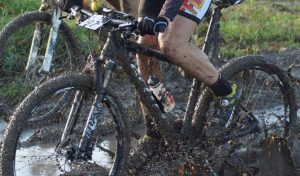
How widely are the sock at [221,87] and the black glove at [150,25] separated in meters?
0.87

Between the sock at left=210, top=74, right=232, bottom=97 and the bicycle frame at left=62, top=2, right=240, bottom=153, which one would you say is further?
the sock at left=210, top=74, right=232, bottom=97

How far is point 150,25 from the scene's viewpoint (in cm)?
388

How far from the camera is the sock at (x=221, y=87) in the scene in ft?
15.3

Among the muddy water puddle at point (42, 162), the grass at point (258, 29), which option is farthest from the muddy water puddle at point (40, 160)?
the grass at point (258, 29)

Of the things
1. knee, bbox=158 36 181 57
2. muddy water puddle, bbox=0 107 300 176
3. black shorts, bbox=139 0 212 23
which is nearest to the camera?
black shorts, bbox=139 0 212 23

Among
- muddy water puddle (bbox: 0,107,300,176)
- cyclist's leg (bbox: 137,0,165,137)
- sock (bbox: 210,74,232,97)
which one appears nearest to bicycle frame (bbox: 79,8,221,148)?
sock (bbox: 210,74,232,97)

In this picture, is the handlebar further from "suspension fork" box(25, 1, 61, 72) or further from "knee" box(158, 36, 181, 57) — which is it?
"suspension fork" box(25, 1, 61, 72)

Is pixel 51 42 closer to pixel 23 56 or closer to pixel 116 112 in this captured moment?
pixel 23 56

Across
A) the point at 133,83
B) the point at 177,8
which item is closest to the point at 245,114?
the point at 133,83

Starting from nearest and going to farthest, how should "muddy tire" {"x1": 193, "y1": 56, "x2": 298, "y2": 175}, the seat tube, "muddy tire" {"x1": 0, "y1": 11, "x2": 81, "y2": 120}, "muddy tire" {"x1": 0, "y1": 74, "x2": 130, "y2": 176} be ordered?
"muddy tire" {"x1": 0, "y1": 74, "x2": 130, "y2": 176}, "muddy tire" {"x1": 193, "y1": 56, "x2": 298, "y2": 175}, "muddy tire" {"x1": 0, "y1": 11, "x2": 81, "y2": 120}, the seat tube

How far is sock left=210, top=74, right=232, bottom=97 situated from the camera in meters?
4.66

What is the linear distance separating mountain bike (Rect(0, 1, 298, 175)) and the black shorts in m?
0.25

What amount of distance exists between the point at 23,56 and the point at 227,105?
278cm

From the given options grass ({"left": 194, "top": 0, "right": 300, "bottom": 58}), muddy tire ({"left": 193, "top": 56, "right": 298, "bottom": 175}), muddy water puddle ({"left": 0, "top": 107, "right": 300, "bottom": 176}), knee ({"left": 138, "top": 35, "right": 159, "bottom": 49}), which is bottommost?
muddy water puddle ({"left": 0, "top": 107, "right": 300, "bottom": 176})
